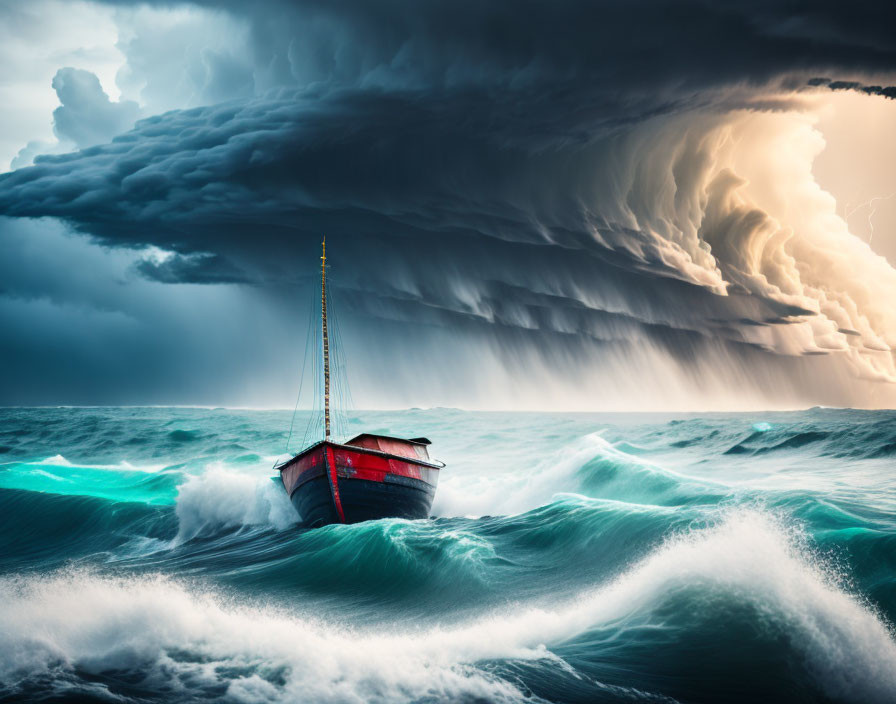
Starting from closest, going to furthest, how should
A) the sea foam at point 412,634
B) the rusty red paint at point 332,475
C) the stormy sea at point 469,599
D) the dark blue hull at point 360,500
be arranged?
the sea foam at point 412,634, the stormy sea at point 469,599, the rusty red paint at point 332,475, the dark blue hull at point 360,500

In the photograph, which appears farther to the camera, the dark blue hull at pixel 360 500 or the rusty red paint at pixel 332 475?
the dark blue hull at pixel 360 500

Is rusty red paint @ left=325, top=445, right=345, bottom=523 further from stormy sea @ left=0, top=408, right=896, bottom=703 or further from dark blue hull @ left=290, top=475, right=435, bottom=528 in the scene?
stormy sea @ left=0, top=408, right=896, bottom=703

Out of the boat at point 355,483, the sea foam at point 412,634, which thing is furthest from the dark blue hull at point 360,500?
the sea foam at point 412,634

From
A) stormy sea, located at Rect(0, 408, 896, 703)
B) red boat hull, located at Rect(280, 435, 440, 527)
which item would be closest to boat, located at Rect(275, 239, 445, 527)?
red boat hull, located at Rect(280, 435, 440, 527)

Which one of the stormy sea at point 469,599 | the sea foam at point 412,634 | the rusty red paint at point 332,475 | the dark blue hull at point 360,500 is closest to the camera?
the sea foam at point 412,634

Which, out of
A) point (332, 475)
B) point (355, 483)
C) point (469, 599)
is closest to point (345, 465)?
point (332, 475)

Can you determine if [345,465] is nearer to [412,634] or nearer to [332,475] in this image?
[332,475]

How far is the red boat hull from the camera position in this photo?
1875 cm

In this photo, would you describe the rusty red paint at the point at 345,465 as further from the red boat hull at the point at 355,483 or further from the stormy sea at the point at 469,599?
the stormy sea at the point at 469,599

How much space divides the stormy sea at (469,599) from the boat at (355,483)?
40.9 inches

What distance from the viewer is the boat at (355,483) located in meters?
18.8

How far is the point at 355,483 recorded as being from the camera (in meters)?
18.8

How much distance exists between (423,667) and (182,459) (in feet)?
136

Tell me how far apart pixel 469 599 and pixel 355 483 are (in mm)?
7119
